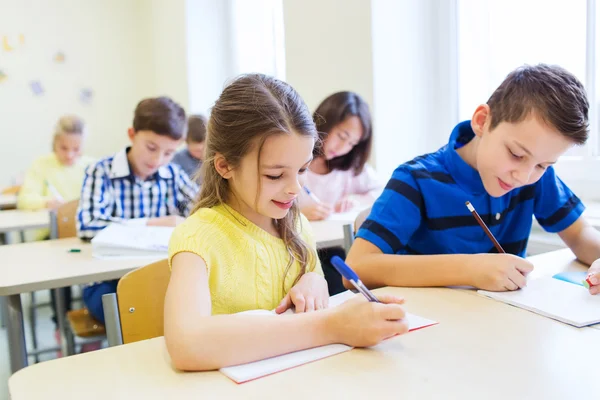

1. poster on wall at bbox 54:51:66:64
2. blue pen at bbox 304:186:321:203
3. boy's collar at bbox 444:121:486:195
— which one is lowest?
blue pen at bbox 304:186:321:203

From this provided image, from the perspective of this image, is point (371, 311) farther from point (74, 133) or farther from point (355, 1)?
point (74, 133)

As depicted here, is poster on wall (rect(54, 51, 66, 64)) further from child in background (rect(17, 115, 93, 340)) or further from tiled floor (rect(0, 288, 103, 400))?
tiled floor (rect(0, 288, 103, 400))

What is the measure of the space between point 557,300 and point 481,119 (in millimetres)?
426

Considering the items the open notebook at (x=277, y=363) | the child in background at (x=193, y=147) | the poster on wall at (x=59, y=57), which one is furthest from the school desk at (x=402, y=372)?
the poster on wall at (x=59, y=57)

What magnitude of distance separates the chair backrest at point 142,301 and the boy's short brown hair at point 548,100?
30.4 inches

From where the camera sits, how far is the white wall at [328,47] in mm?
2363

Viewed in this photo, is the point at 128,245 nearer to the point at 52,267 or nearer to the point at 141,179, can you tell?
the point at 52,267

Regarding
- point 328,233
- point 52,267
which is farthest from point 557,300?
point 52,267

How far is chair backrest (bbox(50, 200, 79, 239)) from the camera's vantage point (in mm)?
2264

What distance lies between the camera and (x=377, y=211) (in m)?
1.24

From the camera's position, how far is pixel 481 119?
121cm

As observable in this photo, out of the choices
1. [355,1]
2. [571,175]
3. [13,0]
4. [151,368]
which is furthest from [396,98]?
[13,0]

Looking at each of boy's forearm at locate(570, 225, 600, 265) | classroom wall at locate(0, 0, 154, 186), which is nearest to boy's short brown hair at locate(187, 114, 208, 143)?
classroom wall at locate(0, 0, 154, 186)

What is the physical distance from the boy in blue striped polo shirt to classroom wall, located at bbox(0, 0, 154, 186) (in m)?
4.12
